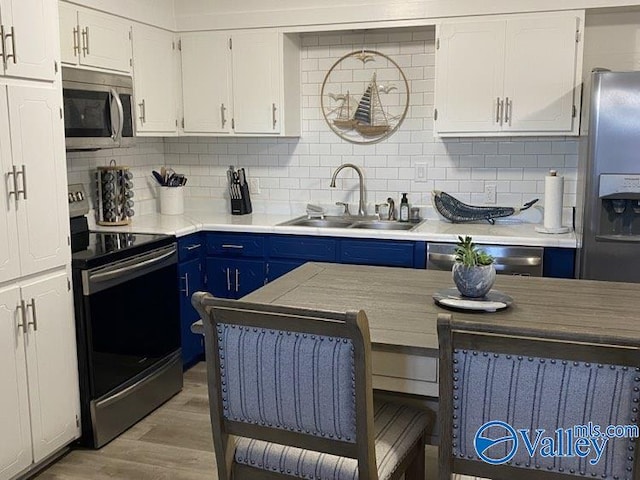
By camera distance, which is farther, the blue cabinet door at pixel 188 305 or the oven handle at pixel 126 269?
the blue cabinet door at pixel 188 305

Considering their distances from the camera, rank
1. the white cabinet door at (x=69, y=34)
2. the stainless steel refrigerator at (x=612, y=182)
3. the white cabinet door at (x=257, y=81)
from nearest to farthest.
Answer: the stainless steel refrigerator at (x=612, y=182)
the white cabinet door at (x=69, y=34)
the white cabinet door at (x=257, y=81)

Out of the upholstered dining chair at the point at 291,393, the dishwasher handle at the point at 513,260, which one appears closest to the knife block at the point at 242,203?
the dishwasher handle at the point at 513,260

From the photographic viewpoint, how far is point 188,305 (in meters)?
4.18

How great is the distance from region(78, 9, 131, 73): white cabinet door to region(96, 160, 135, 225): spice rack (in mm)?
642

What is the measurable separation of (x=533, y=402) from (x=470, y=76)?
2826 millimetres

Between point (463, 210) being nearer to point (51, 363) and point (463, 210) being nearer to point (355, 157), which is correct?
point (355, 157)

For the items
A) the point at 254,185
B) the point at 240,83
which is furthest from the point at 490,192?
the point at 240,83

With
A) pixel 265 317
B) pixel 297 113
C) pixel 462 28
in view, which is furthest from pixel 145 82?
pixel 265 317

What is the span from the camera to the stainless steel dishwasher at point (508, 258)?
12.2 feet

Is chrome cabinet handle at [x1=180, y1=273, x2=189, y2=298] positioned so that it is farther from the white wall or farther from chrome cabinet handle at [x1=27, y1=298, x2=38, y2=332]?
the white wall

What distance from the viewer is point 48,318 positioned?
2.96 meters

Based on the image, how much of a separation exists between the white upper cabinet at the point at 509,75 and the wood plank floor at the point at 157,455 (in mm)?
1954

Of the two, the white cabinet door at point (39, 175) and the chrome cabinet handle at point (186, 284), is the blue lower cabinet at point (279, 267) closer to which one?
the chrome cabinet handle at point (186, 284)

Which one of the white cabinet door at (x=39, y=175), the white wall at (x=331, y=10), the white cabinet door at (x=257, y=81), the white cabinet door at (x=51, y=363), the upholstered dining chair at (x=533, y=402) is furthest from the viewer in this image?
the white cabinet door at (x=257, y=81)
